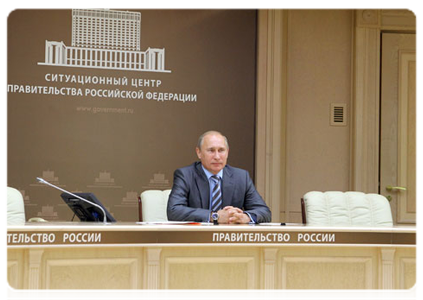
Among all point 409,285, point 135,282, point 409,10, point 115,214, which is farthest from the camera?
point 409,10

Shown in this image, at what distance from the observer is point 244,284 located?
334 cm

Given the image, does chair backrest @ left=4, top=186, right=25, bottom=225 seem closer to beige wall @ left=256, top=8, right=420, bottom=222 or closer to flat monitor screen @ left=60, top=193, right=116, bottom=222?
flat monitor screen @ left=60, top=193, right=116, bottom=222

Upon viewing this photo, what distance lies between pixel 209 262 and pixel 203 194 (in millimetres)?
1130

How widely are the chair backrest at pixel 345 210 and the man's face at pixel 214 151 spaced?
2.14 ft

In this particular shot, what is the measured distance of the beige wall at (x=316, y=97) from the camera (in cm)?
639

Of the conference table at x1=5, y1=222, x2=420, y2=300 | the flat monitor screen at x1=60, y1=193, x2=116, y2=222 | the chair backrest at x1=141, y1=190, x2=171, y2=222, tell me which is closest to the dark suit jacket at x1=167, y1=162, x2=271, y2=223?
the chair backrest at x1=141, y1=190, x2=171, y2=222

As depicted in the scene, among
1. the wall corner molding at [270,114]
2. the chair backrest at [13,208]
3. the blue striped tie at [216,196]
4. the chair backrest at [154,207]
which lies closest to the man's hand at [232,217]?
the blue striped tie at [216,196]

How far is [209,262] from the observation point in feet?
10.8

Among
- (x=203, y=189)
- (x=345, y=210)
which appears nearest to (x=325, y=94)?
(x=345, y=210)

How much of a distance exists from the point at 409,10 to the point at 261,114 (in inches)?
74.3

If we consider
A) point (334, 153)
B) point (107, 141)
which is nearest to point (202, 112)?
point (107, 141)

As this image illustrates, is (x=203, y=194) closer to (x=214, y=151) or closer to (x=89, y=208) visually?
(x=214, y=151)

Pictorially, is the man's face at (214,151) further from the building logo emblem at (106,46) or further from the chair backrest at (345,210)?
the building logo emblem at (106,46)

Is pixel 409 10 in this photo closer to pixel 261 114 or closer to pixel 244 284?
pixel 261 114
